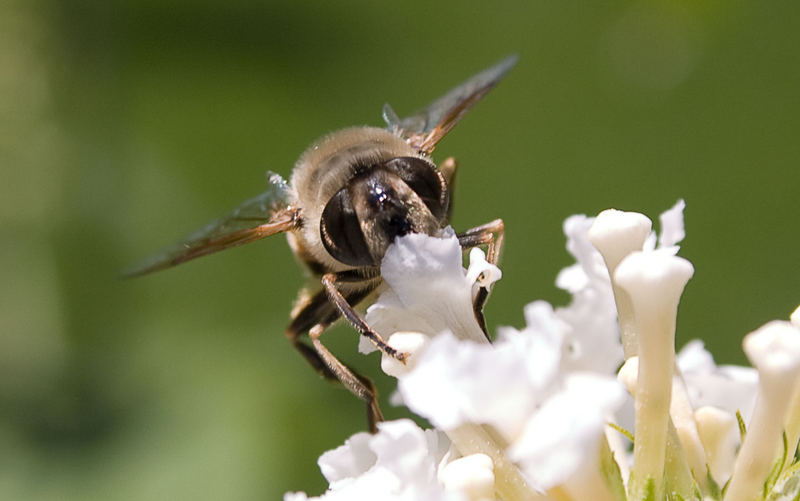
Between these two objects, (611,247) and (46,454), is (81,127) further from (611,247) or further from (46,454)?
(611,247)

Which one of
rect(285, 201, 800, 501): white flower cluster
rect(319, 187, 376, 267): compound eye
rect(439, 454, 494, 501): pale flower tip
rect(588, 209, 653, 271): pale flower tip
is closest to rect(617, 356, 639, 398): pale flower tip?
rect(285, 201, 800, 501): white flower cluster

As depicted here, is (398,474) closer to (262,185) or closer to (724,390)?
(724,390)

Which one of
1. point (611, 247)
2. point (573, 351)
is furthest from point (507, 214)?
point (611, 247)

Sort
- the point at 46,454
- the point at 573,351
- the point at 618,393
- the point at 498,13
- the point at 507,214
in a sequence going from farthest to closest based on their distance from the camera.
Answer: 1. the point at 498,13
2. the point at 507,214
3. the point at 46,454
4. the point at 573,351
5. the point at 618,393

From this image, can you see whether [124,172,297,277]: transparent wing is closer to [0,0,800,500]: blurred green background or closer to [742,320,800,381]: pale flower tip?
[742,320,800,381]: pale flower tip

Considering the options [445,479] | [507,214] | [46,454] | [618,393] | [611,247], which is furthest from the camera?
[507,214]

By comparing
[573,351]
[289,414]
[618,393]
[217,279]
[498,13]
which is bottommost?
[618,393]

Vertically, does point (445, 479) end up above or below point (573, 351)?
below

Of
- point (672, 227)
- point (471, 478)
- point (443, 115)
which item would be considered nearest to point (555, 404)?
point (471, 478)
